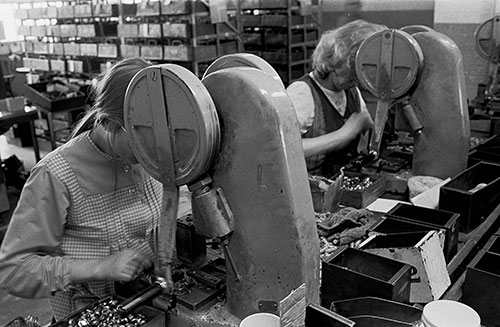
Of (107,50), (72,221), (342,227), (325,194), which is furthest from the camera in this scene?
(107,50)

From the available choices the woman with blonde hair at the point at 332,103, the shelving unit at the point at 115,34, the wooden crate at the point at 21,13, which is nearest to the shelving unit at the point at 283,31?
the shelving unit at the point at 115,34

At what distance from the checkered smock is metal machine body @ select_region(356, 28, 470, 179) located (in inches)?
40.9

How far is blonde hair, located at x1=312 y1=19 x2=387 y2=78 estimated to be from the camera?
2.13 m

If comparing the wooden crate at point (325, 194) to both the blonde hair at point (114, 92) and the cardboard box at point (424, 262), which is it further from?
the blonde hair at point (114, 92)

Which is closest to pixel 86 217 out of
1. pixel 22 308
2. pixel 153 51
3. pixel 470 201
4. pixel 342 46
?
pixel 470 201

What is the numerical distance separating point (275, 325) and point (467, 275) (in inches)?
22.8

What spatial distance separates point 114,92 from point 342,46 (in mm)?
1212

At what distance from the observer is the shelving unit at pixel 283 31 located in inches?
255

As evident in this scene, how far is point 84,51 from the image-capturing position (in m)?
7.23

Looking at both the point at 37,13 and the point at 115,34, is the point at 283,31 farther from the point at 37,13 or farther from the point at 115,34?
the point at 37,13

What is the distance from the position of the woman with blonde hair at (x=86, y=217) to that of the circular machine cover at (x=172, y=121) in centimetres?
17

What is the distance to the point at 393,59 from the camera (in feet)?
6.45

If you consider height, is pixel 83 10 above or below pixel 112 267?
above

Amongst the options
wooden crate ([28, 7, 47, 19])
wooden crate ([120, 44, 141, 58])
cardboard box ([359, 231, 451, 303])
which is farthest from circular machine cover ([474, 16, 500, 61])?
wooden crate ([28, 7, 47, 19])
